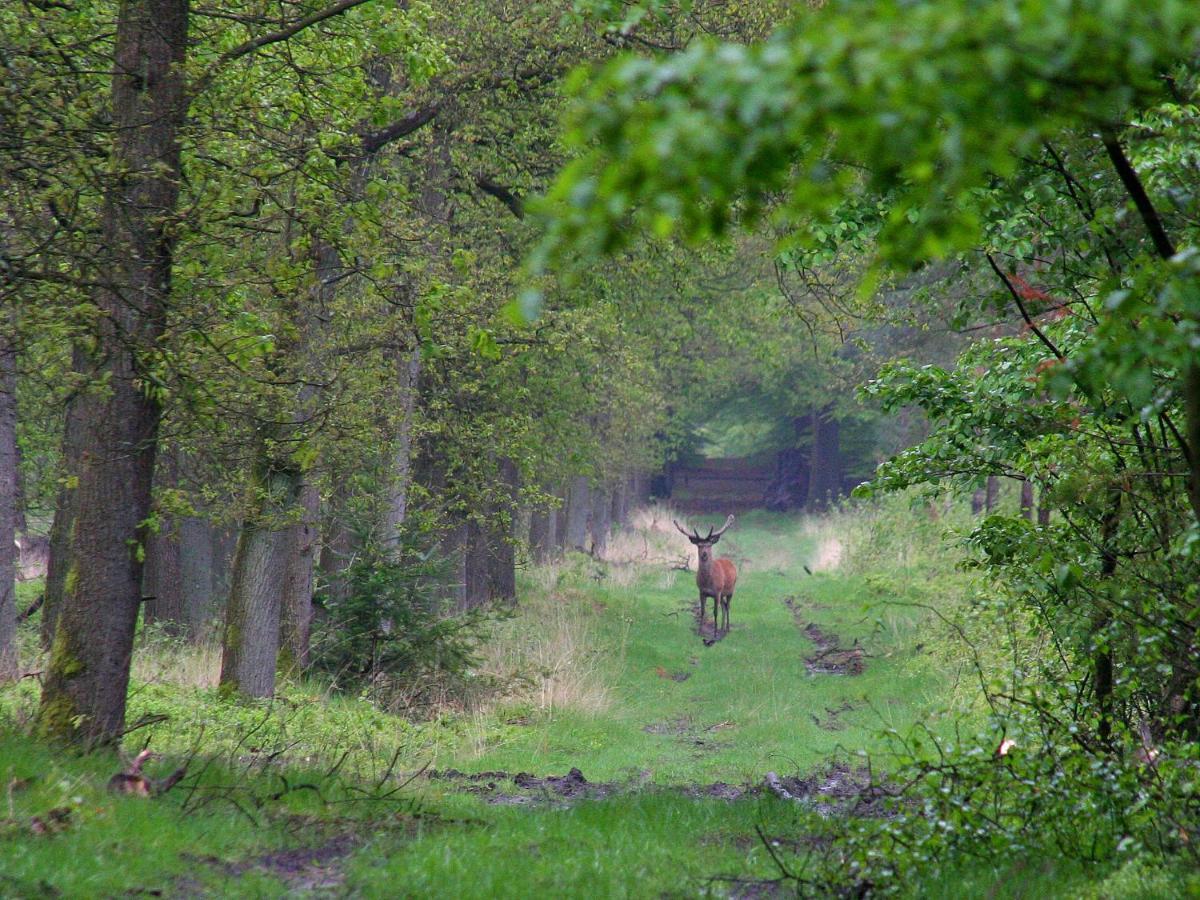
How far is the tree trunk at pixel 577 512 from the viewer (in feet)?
114

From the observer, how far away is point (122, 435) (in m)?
7.78

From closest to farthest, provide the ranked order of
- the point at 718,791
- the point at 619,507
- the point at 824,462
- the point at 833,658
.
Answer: the point at 718,791, the point at 833,658, the point at 619,507, the point at 824,462

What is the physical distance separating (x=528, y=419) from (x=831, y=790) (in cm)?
801

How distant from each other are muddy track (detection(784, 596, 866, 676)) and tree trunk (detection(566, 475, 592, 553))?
11804mm

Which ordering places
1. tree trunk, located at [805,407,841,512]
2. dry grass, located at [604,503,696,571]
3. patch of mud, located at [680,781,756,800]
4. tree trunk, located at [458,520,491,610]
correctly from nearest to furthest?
patch of mud, located at [680,781,756,800], tree trunk, located at [458,520,491,610], dry grass, located at [604,503,696,571], tree trunk, located at [805,407,841,512]

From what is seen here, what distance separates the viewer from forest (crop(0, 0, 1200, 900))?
8.89 ft

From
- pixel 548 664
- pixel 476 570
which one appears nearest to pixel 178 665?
pixel 548 664

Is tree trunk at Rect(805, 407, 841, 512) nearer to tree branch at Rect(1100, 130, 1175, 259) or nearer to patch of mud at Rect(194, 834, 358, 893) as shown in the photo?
patch of mud at Rect(194, 834, 358, 893)

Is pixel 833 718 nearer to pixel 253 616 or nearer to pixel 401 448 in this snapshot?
pixel 401 448

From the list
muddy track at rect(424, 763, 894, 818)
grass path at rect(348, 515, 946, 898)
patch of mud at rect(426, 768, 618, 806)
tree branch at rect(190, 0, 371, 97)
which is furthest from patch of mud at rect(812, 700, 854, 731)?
tree branch at rect(190, 0, 371, 97)

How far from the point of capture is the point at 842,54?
2.31 m

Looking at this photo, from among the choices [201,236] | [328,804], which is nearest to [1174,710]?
[328,804]

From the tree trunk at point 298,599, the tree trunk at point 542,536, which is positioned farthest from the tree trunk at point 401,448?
the tree trunk at point 542,536

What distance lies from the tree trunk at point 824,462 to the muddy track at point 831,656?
Answer: 33.9m
